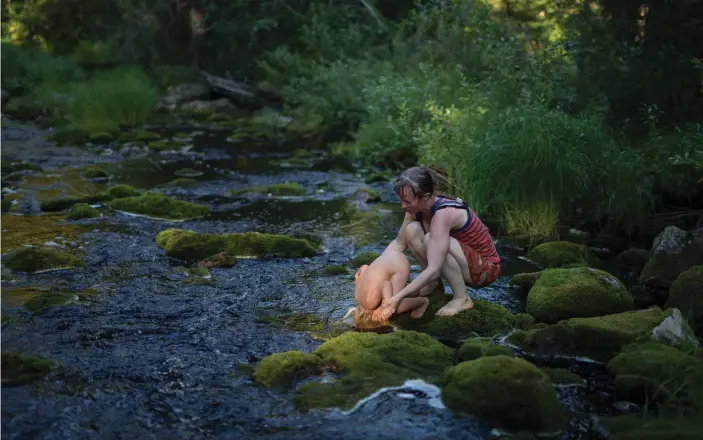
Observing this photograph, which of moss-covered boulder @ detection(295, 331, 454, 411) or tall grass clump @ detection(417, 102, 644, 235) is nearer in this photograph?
moss-covered boulder @ detection(295, 331, 454, 411)

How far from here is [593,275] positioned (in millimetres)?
6148

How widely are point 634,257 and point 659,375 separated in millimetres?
3196

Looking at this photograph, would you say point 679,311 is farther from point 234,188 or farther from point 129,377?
point 234,188

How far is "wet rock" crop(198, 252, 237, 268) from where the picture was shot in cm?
741

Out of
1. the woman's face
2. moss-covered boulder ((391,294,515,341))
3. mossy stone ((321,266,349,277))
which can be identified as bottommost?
mossy stone ((321,266,349,277))

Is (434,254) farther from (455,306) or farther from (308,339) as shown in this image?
(308,339)

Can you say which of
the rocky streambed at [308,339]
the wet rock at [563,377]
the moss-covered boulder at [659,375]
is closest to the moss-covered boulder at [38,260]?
the rocky streambed at [308,339]

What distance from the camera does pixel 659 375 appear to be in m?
4.54

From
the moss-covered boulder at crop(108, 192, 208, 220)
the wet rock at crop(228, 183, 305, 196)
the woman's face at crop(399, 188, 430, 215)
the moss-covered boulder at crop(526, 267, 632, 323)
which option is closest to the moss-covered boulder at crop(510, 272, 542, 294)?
the moss-covered boulder at crop(526, 267, 632, 323)

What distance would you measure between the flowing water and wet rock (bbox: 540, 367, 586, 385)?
0.17 ft

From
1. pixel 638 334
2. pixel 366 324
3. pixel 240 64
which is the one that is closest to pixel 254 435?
pixel 366 324

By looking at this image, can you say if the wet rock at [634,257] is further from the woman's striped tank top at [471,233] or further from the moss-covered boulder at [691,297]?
the woman's striped tank top at [471,233]

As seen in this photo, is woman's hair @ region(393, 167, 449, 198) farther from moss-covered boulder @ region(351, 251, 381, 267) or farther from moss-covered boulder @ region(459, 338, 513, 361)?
moss-covered boulder @ region(351, 251, 381, 267)

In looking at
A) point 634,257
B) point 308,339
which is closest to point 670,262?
point 634,257
